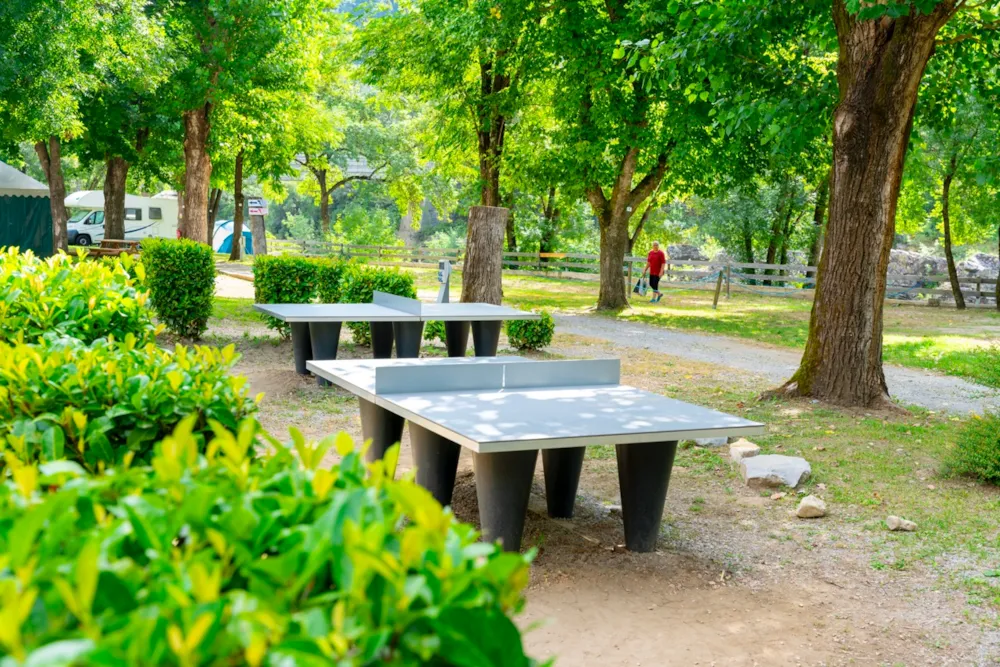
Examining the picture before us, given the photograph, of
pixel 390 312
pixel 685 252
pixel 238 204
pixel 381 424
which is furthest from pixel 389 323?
pixel 685 252

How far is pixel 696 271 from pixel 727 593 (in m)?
29.1

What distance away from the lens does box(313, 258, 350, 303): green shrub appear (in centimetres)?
1427

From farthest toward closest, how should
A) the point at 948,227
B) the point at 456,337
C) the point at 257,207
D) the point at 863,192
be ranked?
the point at 257,207 < the point at 948,227 < the point at 456,337 < the point at 863,192

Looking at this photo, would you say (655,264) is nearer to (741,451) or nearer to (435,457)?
(741,451)

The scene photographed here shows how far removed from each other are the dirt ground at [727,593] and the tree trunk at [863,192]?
325cm

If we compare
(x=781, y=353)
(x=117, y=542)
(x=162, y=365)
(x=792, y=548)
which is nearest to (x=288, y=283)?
(x=781, y=353)

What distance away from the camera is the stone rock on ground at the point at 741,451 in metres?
8.02

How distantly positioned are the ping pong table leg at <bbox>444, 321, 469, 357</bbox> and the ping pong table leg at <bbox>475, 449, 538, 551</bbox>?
7.21 meters

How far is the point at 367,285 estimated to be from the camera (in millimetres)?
13750

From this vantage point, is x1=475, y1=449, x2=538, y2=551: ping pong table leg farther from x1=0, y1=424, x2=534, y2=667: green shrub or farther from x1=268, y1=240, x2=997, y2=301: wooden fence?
x1=268, y1=240, x2=997, y2=301: wooden fence

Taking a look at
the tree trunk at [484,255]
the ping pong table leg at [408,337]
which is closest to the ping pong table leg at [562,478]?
the ping pong table leg at [408,337]

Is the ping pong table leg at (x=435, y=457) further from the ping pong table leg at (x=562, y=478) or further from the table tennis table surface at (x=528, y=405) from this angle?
the ping pong table leg at (x=562, y=478)

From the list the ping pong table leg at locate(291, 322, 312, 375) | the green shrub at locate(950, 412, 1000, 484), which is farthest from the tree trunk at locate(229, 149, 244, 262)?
the green shrub at locate(950, 412, 1000, 484)

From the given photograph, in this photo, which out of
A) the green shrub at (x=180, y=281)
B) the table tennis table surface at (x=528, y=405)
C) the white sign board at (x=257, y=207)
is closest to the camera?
the table tennis table surface at (x=528, y=405)
